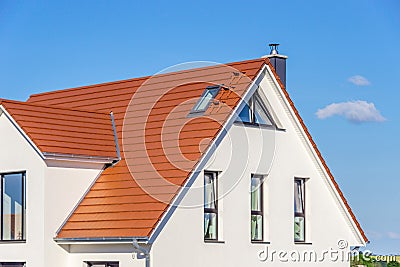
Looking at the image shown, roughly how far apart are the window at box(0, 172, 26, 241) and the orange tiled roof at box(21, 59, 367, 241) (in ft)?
3.93

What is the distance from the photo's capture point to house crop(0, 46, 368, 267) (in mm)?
19812

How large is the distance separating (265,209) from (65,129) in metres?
5.23

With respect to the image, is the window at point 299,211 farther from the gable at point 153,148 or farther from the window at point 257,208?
the gable at point 153,148

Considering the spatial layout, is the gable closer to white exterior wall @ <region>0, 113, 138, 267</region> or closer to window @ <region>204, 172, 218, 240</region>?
white exterior wall @ <region>0, 113, 138, 267</region>

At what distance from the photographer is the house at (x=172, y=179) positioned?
19.8m

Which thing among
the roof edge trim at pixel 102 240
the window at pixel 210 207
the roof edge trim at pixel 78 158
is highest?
the roof edge trim at pixel 78 158

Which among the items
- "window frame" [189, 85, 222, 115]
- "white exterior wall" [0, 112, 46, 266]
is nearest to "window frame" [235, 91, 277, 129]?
"window frame" [189, 85, 222, 115]

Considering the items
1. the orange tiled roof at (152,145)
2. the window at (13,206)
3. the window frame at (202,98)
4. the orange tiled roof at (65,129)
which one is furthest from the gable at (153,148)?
the window at (13,206)

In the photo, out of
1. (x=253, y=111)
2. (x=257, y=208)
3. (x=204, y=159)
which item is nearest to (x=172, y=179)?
(x=204, y=159)

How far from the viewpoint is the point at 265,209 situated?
72.9ft

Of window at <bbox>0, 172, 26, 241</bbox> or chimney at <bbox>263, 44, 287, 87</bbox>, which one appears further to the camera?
chimney at <bbox>263, 44, 287, 87</bbox>

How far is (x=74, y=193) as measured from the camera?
2117 cm

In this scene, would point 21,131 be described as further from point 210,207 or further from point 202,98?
point 210,207

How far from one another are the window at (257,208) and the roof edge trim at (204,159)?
1.82m
